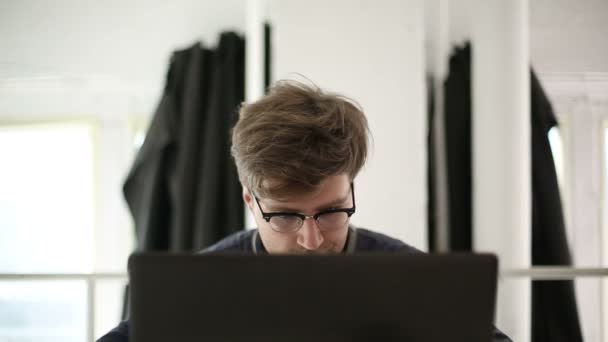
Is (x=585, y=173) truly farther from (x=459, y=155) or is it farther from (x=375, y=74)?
(x=375, y=74)

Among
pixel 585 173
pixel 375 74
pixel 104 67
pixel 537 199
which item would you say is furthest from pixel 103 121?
pixel 585 173

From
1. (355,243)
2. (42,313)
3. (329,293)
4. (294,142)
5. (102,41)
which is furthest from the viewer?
(42,313)

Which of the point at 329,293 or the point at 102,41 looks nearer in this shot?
the point at 329,293

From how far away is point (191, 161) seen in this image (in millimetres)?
1530

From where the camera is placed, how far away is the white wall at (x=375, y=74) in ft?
4.54

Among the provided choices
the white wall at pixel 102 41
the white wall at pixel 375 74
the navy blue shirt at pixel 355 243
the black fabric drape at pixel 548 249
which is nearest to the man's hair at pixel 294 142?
the navy blue shirt at pixel 355 243

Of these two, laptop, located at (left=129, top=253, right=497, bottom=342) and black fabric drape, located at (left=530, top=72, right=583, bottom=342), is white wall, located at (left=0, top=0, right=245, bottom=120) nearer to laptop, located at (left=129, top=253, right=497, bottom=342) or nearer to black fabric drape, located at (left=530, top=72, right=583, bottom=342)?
black fabric drape, located at (left=530, top=72, right=583, bottom=342)

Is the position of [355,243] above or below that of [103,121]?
below

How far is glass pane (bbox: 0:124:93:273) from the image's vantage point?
6.06 feet

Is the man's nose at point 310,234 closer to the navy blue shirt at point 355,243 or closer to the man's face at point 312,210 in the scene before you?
the man's face at point 312,210

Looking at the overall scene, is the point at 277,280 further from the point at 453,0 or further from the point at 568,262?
the point at 453,0

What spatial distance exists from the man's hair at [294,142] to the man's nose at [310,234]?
7 centimetres

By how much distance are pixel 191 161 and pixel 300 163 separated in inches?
33.9

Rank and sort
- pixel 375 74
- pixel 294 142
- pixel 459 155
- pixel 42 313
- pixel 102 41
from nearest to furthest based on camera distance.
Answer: pixel 294 142 < pixel 375 74 < pixel 459 155 < pixel 102 41 < pixel 42 313
